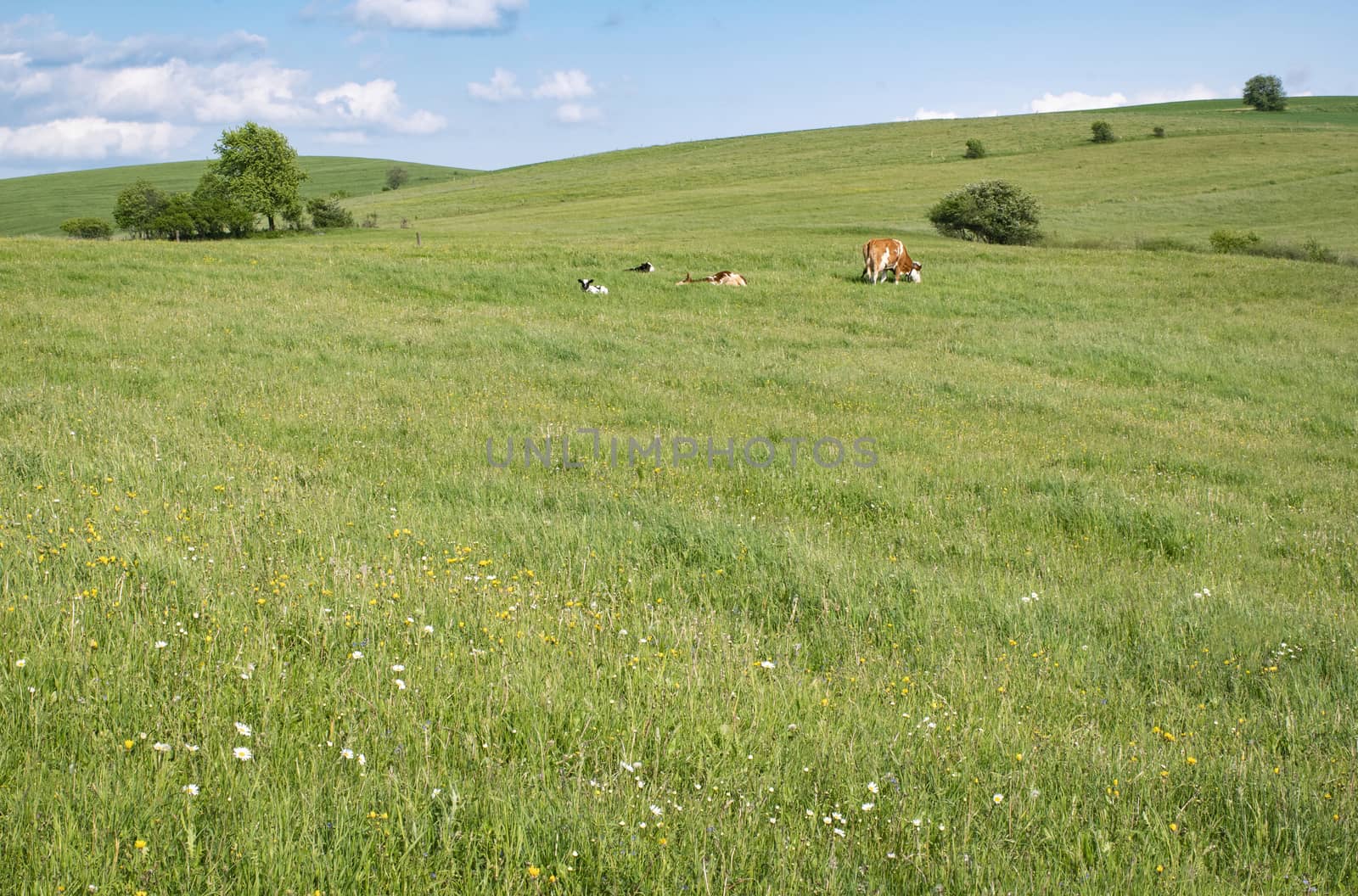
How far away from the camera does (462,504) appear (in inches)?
299

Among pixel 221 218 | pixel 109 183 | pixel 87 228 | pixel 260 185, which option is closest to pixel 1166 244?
pixel 221 218

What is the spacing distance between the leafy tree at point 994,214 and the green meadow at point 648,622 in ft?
100

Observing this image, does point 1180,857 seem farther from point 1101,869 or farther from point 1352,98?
point 1352,98

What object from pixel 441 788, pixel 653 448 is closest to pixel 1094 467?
pixel 653 448

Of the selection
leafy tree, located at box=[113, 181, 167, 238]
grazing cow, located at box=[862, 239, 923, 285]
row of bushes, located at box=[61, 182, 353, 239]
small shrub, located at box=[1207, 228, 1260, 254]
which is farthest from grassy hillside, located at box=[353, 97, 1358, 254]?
leafy tree, located at box=[113, 181, 167, 238]

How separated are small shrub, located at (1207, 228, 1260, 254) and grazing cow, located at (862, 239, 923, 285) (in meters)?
22.2

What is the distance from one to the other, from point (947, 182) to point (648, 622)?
7386 cm

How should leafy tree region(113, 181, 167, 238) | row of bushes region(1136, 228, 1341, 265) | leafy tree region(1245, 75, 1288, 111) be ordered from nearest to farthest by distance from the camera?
row of bushes region(1136, 228, 1341, 265) → leafy tree region(113, 181, 167, 238) → leafy tree region(1245, 75, 1288, 111)

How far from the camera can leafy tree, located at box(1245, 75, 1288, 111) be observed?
124250 millimetres

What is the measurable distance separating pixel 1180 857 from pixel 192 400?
36.2 ft

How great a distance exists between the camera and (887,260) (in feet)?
98.2

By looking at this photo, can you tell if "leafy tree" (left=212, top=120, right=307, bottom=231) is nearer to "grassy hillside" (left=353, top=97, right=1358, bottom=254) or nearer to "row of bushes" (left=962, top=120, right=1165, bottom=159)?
"grassy hillside" (left=353, top=97, right=1358, bottom=254)

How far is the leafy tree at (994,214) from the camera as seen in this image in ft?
150

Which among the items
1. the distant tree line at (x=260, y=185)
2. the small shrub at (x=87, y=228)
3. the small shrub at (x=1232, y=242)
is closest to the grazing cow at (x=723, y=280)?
the small shrub at (x=1232, y=242)
